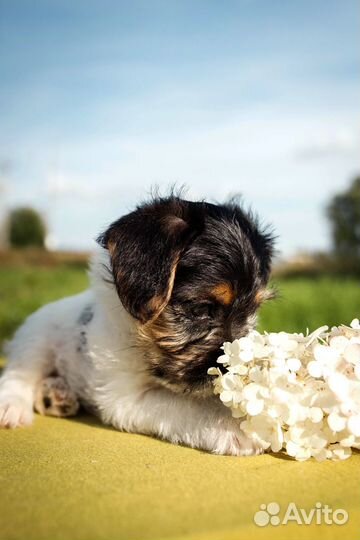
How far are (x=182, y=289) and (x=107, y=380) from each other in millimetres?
936

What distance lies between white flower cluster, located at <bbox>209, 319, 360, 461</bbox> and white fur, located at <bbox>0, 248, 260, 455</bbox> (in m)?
0.27

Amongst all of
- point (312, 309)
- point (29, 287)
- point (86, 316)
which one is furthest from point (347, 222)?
point (86, 316)

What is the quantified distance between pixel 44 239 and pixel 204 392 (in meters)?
17.3

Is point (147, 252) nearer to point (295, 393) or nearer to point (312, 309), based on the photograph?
point (295, 393)

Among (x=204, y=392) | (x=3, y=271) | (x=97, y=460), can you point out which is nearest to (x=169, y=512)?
(x=97, y=460)

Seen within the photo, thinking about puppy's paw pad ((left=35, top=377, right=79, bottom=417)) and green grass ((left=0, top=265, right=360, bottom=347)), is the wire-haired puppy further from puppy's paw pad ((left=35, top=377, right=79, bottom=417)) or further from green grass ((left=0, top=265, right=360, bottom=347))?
green grass ((left=0, top=265, right=360, bottom=347))

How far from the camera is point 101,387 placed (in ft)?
13.7

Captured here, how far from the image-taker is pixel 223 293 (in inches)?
143

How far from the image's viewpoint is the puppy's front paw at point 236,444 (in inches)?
133

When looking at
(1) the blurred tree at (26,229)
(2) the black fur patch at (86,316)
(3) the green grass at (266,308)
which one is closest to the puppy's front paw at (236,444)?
(2) the black fur patch at (86,316)

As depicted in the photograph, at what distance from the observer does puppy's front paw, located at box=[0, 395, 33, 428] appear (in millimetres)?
4242

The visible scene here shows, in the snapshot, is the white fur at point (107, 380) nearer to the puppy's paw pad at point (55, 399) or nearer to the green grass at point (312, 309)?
the puppy's paw pad at point (55, 399)

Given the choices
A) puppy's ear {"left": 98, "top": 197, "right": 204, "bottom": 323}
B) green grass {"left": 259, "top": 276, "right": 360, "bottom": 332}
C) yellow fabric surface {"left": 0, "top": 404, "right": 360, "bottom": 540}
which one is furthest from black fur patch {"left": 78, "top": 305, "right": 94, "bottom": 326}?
green grass {"left": 259, "top": 276, "right": 360, "bottom": 332}

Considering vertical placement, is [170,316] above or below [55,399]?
above
